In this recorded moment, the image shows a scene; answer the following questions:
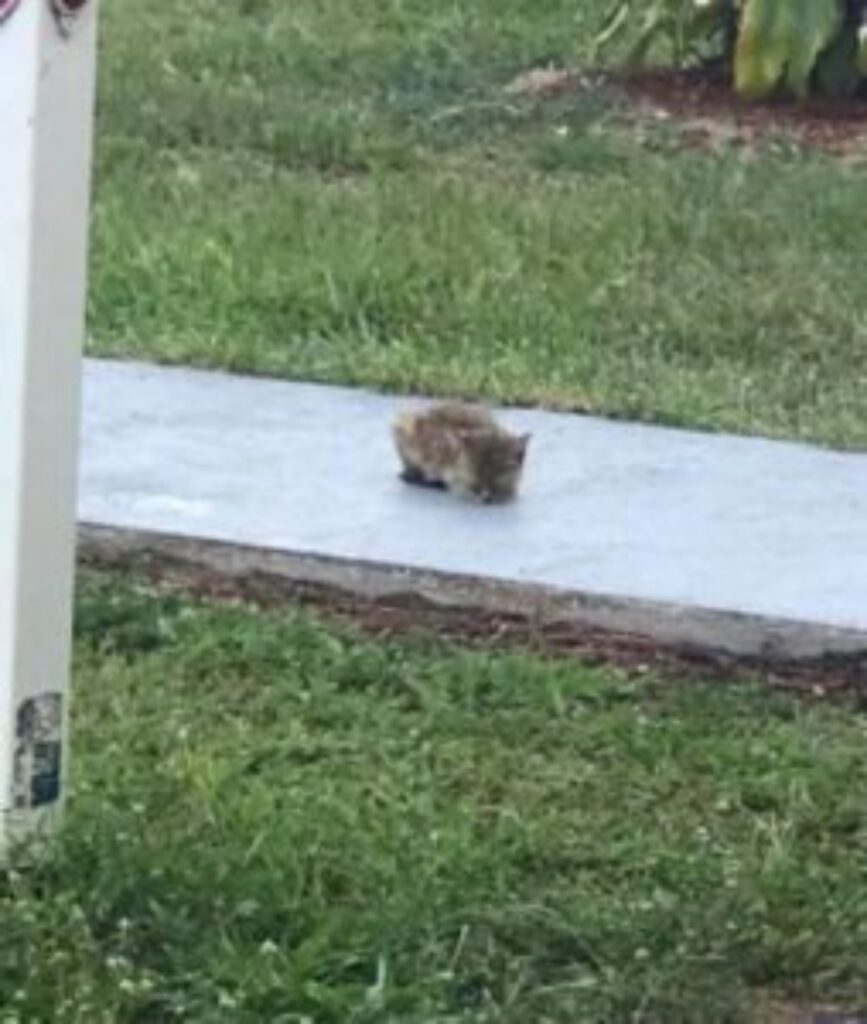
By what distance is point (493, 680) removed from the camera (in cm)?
576

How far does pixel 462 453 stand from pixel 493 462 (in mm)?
58

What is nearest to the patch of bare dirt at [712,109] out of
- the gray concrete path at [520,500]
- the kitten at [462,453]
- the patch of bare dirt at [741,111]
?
the patch of bare dirt at [741,111]

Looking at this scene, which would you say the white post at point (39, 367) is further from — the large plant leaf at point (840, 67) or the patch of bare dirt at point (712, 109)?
the large plant leaf at point (840, 67)

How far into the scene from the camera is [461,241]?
28.7 ft

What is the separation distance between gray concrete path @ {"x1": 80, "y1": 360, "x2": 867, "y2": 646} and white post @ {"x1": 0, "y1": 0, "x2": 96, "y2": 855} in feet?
5.15

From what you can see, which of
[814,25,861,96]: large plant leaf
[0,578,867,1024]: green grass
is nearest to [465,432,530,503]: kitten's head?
[0,578,867,1024]: green grass

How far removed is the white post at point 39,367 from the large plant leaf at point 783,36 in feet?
20.4

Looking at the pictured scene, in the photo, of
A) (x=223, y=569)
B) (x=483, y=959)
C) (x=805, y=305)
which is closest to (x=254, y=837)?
(x=483, y=959)

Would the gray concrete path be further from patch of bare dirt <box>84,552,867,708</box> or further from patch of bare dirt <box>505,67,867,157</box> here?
A: patch of bare dirt <box>505,67,867,157</box>

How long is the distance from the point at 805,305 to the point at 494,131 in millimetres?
2380

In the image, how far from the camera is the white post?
4.53 m

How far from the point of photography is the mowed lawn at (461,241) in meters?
7.67

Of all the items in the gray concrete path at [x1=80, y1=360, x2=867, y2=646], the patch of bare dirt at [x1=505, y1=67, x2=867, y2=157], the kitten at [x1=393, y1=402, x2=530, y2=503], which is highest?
the kitten at [x1=393, y1=402, x2=530, y2=503]

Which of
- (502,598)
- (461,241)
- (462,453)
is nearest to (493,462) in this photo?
(462,453)
